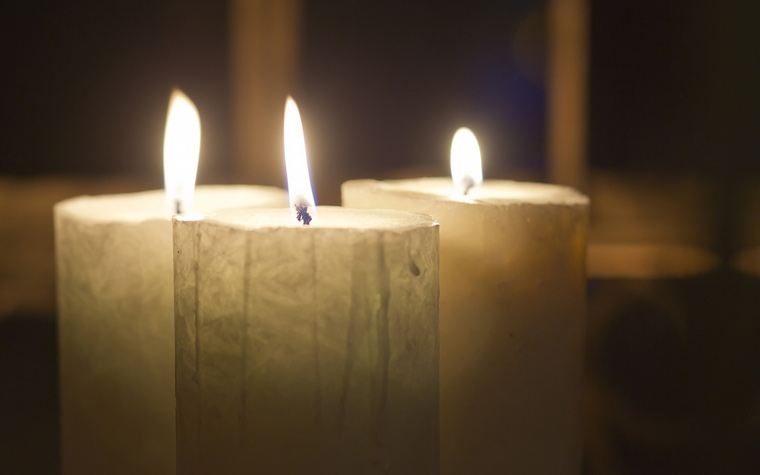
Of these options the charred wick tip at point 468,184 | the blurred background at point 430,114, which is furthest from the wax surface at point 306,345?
the blurred background at point 430,114

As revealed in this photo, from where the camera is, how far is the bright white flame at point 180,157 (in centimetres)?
71

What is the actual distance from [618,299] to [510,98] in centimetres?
39

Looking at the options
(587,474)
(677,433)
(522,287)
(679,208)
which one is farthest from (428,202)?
(679,208)

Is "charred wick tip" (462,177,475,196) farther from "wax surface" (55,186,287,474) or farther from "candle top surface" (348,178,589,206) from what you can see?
"wax surface" (55,186,287,474)

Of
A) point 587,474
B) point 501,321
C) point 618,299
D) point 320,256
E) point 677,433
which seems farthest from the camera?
point 618,299

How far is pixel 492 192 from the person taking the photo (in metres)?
0.81

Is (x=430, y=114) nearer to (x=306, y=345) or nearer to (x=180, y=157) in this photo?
(x=180, y=157)

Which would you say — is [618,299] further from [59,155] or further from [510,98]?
[59,155]

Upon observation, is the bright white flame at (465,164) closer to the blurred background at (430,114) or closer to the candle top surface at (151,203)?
the candle top surface at (151,203)

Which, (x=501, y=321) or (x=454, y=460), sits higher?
(x=501, y=321)

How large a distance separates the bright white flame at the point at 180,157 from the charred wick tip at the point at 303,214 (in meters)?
0.17

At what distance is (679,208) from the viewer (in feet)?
4.44

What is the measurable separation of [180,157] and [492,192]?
315 millimetres

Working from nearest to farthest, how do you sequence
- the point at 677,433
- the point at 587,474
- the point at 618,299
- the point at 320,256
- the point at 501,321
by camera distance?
the point at 320,256 < the point at 501,321 < the point at 587,474 < the point at 677,433 < the point at 618,299
